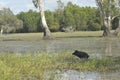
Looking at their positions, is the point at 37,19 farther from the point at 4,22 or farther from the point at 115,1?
the point at 115,1

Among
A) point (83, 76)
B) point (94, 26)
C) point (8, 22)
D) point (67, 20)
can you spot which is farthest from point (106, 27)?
point (67, 20)

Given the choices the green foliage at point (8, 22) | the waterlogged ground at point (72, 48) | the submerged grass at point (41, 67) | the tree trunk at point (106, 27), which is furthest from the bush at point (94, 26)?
the submerged grass at point (41, 67)

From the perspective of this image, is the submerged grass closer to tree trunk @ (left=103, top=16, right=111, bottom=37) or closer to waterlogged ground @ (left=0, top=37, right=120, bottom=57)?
waterlogged ground @ (left=0, top=37, right=120, bottom=57)

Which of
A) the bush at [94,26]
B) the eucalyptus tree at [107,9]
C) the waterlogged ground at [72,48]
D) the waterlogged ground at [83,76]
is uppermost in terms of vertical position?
the eucalyptus tree at [107,9]

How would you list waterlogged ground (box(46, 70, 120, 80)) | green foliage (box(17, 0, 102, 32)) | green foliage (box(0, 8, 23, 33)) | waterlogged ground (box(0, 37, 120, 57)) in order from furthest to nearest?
green foliage (box(17, 0, 102, 32)), green foliage (box(0, 8, 23, 33)), waterlogged ground (box(0, 37, 120, 57)), waterlogged ground (box(46, 70, 120, 80))

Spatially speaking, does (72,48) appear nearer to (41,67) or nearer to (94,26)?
(41,67)

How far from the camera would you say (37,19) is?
11144cm

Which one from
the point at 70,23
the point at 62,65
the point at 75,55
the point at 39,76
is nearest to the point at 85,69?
the point at 62,65

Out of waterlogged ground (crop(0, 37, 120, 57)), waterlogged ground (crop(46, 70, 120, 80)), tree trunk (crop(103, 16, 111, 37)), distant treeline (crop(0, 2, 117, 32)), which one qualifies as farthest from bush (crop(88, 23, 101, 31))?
waterlogged ground (crop(46, 70, 120, 80))

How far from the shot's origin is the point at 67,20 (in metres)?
99.5

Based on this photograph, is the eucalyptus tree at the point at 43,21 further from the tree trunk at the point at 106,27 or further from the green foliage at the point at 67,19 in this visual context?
the green foliage at the point at 67,19

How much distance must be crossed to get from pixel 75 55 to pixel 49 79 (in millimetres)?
6583

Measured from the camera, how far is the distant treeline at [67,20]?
97438mm

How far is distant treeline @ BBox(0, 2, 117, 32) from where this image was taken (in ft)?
320
